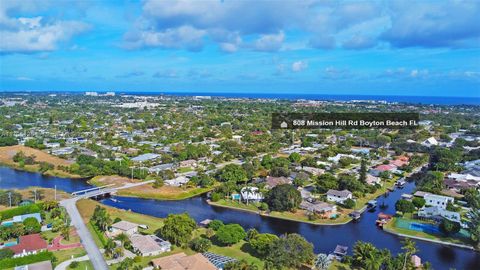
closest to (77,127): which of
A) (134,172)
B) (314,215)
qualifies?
(134,172)

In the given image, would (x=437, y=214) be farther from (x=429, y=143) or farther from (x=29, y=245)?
(x=429, y=143)

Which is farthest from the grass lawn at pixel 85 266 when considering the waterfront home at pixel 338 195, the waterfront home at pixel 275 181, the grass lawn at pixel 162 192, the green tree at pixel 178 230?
the waterfront home at pixel 338 195

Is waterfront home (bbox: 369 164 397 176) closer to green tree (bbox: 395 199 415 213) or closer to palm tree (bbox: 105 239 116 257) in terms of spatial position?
green tree (bbox: 395 199 415 213)

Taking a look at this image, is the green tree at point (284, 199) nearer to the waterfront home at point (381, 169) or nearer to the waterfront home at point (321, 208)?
the waterfront home at point (321, 208)

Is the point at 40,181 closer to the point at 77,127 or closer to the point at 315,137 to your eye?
the point at 77,127

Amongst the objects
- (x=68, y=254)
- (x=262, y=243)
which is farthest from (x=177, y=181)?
(x=262, y=243)
